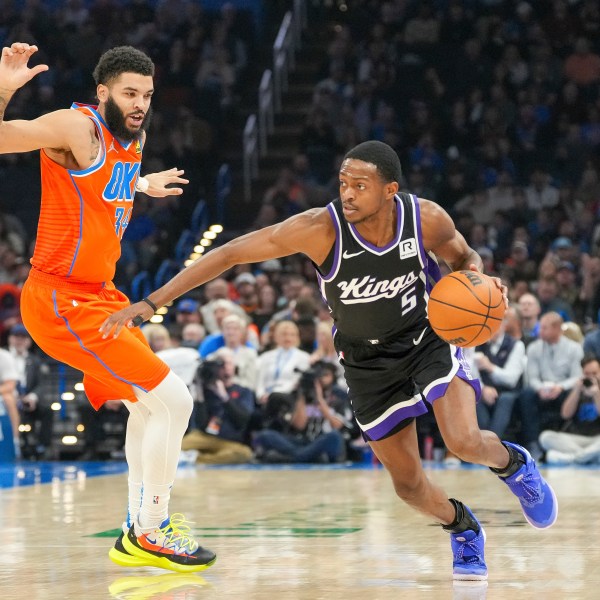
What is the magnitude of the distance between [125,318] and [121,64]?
1.10 meters

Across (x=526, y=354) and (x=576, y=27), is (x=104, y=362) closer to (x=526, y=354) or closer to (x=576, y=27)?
(x=526, y=354)

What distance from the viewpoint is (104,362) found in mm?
5395

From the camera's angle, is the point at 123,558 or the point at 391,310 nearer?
the point at 391,310

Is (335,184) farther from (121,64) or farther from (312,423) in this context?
(121,64)

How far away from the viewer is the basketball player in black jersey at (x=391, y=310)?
527 centimetres

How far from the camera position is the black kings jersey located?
5324 millimetres

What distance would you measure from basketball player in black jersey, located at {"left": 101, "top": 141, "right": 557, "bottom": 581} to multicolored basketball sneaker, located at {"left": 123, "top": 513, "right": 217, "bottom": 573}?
92cm

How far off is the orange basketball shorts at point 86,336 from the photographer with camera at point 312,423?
6.14 meters

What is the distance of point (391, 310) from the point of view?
5.37 m

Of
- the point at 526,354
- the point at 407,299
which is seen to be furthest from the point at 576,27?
the point at 407,299

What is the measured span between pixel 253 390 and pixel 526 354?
2.58 m

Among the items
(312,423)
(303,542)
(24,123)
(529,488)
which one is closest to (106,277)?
(24,123)

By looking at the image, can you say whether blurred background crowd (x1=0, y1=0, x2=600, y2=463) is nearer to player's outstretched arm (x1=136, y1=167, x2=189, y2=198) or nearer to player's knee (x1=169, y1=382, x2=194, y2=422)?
player's outstretched arm (x1=136, y1=167, x2=189, y2=198)

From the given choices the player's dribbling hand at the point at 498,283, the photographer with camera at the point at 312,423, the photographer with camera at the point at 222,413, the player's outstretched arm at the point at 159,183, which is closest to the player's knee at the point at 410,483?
the player's dribbling hand at the point at 498,283
